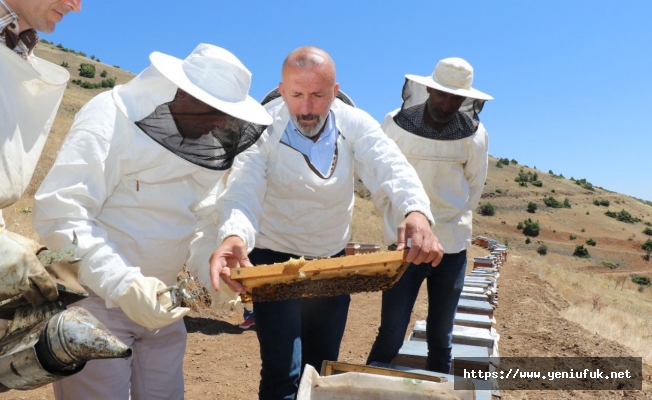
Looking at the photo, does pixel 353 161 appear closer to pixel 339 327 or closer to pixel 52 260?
pixel 339 327

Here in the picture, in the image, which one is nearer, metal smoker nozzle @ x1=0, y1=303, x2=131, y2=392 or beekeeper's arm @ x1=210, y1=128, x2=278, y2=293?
metal smoker nozzle @ x1=0, y1=303, x2=131, y2=392

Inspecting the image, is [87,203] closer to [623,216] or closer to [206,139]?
[206,139]

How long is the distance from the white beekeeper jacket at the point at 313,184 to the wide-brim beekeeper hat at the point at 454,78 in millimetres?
1009

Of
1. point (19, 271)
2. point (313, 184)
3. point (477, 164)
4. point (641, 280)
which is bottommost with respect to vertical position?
point (19, 271)

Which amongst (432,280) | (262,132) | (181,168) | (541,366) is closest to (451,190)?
(432,280)

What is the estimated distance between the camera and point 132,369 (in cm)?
250

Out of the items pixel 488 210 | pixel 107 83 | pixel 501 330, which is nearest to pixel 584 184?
pixel 488 210

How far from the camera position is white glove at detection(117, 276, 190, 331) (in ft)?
6.35

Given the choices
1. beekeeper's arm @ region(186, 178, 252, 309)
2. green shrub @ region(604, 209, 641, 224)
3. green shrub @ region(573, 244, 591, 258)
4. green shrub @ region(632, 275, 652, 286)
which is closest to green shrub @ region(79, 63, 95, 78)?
green shrub @ region(573, 244, 591, 258)

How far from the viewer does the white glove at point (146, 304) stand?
194 centimetres

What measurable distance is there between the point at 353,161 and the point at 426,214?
62 centimetres

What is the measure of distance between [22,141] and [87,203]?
1.27 feet

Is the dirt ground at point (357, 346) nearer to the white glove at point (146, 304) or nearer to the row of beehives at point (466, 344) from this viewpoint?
the row of beehives at point (466, 344)

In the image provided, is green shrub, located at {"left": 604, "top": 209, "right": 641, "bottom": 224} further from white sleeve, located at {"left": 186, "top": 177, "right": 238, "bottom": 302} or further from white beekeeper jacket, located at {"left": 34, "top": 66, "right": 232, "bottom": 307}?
white beekeeper jacket, located at {"left": 34, "top": 66, "right": 232, "bottom": 307}
